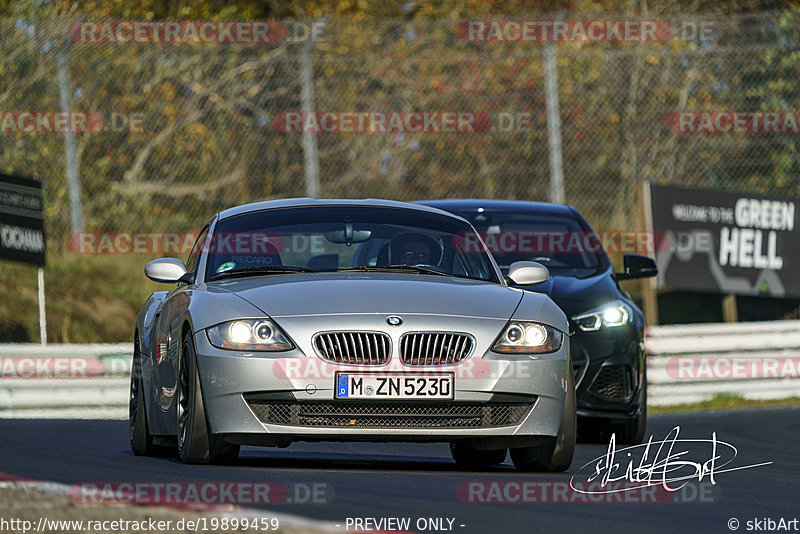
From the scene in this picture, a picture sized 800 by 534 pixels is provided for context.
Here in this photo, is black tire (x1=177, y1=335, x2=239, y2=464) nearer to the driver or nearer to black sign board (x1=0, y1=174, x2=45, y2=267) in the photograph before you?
the driver

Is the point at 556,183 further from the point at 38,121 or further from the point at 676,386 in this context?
the point at 38,121

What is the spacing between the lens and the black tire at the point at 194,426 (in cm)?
781

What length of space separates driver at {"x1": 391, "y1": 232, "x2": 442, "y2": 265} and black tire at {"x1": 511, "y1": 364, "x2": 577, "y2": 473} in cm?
125

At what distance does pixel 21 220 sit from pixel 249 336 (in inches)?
374

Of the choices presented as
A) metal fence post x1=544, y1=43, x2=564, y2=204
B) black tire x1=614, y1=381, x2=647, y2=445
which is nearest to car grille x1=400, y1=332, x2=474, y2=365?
black tire x1=614, y1=381, x2=647, y2=445

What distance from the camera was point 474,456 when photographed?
30.4 feet

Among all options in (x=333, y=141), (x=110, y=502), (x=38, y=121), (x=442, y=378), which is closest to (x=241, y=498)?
(x=110, y=502)

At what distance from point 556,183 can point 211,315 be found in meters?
11.1

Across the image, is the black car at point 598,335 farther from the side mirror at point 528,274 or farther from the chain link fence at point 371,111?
Answer: the chain link fence at point 371,111

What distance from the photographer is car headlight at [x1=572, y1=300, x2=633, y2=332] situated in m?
10.9

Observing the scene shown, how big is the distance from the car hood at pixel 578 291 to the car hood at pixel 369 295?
A: 8.13ft

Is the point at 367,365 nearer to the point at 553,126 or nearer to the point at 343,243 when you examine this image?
the point at 343,243

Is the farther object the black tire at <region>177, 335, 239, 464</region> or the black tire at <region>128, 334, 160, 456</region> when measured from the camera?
the black tire at <region>128, 334, 160, 456</region>

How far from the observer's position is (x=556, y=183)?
18562 mm
